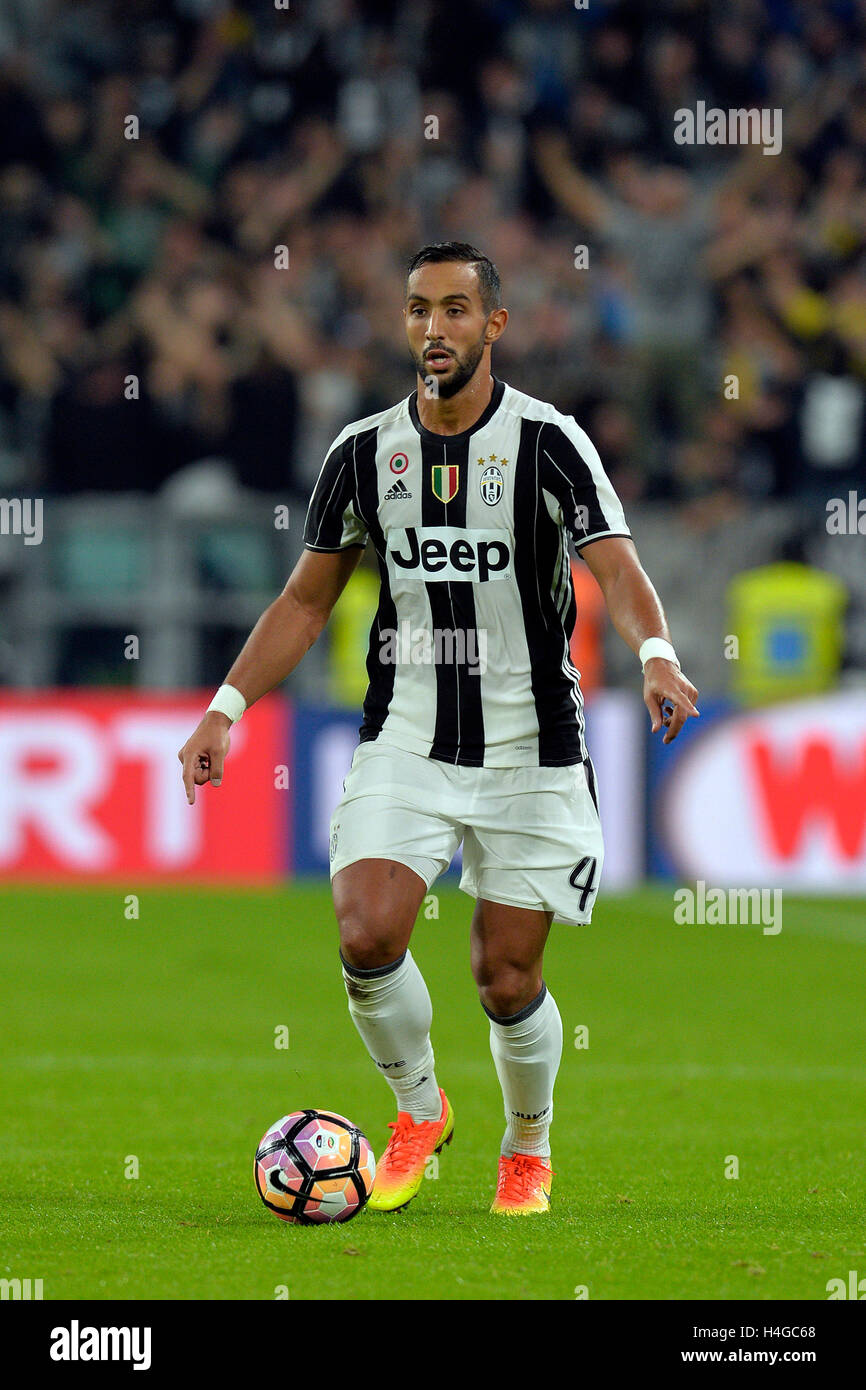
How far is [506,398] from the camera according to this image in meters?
5.10

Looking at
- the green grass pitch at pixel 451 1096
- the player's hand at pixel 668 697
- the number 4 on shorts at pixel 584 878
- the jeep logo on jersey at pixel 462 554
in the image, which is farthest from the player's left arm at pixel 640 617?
the green grass pitch at pixel 451 1096

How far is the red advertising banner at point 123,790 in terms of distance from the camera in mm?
12062

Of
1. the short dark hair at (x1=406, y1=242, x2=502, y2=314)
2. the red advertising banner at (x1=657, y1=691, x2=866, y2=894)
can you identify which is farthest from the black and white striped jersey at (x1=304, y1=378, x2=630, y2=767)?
the red advertising banner at (x1=657, y1=691, x2=866, y2=894)

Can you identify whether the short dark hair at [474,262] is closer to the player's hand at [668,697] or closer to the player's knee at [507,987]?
the player's hand at [668,697]

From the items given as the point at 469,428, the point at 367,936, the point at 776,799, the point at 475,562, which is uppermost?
the point at 776,799

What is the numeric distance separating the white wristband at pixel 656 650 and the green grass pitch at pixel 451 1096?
1.33m

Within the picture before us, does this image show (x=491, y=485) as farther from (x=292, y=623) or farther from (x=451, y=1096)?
(x=451, y=1096)

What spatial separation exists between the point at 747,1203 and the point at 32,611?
9.00 metres

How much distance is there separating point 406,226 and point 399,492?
11241 millimetres

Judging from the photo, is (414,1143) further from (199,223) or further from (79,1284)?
(199,223)

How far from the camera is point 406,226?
1583 centimetres

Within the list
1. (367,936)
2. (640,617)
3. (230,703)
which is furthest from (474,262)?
(367,936)
